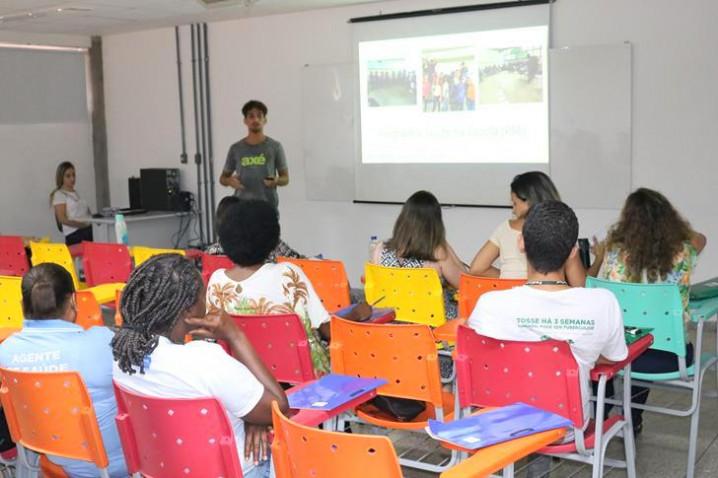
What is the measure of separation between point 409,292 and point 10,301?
2.03 meters

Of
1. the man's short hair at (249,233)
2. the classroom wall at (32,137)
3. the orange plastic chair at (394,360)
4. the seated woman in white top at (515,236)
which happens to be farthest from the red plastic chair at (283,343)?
the classroom wall at (32,137)

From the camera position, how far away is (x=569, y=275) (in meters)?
3.95

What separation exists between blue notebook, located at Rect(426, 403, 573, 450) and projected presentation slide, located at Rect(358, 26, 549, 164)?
5793 mm

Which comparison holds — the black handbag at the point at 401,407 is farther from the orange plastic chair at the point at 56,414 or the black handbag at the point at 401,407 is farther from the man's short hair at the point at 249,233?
the orange plastic chair at the point at 56,414

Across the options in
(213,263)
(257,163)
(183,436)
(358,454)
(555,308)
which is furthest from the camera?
(257,163)

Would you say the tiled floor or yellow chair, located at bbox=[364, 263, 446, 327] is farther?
yellow chair, located at bbox=[364, 263, 446, 327]

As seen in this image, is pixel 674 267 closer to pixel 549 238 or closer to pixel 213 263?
pixel 549 238

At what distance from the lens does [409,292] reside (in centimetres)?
429

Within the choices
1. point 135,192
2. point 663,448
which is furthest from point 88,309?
point 135,192

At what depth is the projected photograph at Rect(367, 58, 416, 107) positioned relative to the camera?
8.43 metres

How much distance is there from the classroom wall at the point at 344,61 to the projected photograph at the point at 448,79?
47 cm

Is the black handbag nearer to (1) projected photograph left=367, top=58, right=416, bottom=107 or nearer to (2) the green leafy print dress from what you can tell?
(2) the green leafy print dress

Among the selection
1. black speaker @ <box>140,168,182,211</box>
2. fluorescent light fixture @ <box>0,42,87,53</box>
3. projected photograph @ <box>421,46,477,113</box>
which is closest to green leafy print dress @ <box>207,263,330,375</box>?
projected photograph @ <box>421,46,477,113</box>

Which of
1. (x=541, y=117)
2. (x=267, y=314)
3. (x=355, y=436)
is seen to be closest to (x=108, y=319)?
(x=541, y=117)
